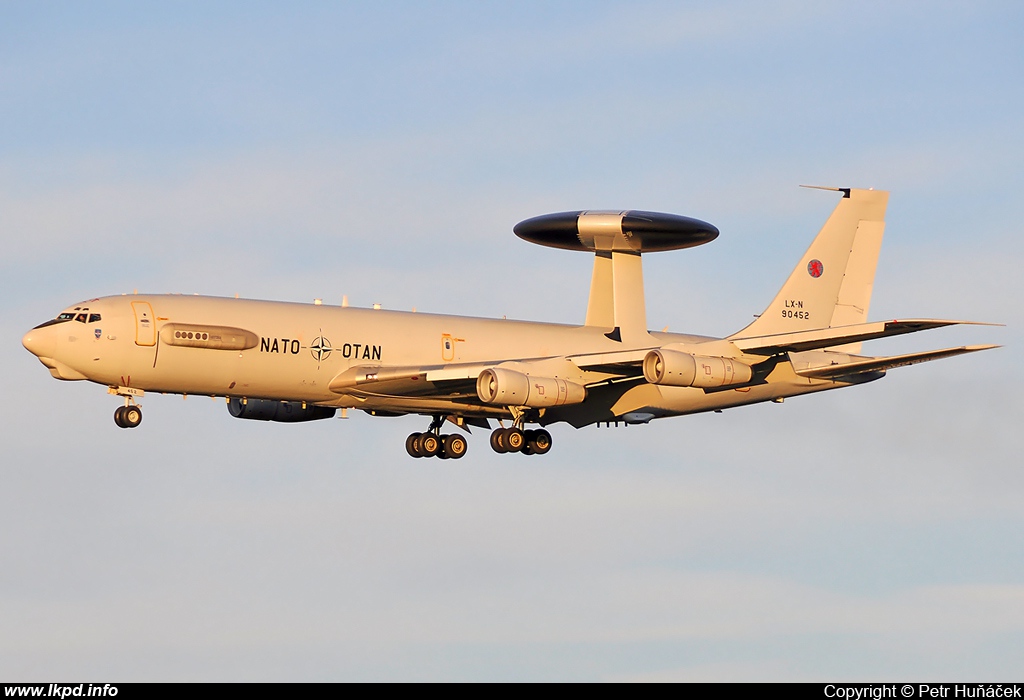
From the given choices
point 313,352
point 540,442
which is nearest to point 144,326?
point 313,352

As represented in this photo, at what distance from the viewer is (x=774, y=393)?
68.4 m

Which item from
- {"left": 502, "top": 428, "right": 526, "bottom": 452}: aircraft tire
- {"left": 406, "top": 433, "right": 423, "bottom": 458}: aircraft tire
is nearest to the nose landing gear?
{"left": 406, "top": 433, "right": 423, "bottom": 458}: aircraft tire

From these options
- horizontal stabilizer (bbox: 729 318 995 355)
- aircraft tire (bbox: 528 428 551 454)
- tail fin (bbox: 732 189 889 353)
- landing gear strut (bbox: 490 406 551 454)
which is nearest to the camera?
horizontal stabilizer (bbox: 729 318 995 355)

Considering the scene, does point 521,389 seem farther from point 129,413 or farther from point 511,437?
point 129,413

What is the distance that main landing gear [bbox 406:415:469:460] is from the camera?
6581 centimetres

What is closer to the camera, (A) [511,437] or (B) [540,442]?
(A) [511,437]

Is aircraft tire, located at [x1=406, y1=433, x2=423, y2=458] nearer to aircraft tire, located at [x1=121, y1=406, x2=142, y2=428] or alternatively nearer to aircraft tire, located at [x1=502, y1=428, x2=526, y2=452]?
aircraft tire, located at [x1=502, y1=428, x2=526, y2=452]

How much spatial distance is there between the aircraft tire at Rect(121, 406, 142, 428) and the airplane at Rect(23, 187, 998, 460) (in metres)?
0.05

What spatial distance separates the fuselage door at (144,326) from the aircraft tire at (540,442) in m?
16.7

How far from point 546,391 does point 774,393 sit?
1301cm

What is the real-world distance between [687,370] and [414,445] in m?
13.4

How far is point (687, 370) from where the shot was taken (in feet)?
193
